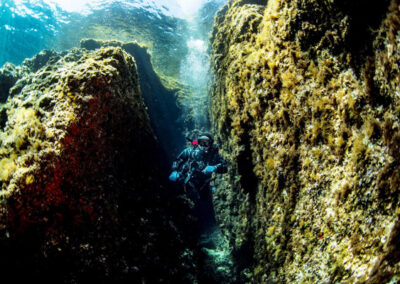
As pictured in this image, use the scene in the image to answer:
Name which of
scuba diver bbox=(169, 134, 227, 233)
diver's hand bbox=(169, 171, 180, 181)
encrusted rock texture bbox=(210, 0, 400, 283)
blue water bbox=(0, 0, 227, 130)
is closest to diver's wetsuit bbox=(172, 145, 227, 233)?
scuba diver bbox=(169, 134, 227, 233)

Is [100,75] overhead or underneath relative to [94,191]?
overhead

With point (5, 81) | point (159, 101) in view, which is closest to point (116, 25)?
point (159, 101)

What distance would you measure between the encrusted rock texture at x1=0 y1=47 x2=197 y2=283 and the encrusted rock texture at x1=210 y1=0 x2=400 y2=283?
2.52 metres

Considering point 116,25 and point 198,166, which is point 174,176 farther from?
point 116,25

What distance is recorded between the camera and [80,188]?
2904 millimetres

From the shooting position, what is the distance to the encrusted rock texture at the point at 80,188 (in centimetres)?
248

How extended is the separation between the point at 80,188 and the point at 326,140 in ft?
11.3

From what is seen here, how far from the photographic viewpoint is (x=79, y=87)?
3.27 meters

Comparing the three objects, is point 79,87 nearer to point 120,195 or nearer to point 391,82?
point 120,195

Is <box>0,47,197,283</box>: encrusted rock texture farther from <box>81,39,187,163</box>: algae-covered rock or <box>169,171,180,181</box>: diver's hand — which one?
<box>81,39,187,163</box>: algae-covered rock

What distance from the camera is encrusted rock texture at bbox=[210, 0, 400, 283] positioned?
1721mm

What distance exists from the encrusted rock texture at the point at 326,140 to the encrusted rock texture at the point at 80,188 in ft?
8.27

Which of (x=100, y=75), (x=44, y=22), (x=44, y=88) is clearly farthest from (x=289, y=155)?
(x=44, y=22)

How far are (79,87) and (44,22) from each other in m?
14.4
